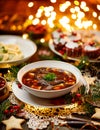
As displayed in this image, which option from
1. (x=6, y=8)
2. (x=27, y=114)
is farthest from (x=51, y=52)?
(x=6, y=8)

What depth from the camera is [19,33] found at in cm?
282

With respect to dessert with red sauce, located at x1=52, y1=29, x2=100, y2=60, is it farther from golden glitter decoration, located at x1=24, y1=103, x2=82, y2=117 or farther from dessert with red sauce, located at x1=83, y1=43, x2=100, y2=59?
golden glitter decoration, located at x1=24, y1=103, x2=82, y2=117

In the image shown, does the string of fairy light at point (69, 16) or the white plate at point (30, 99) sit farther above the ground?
the string of fairy light at point (69, 16)

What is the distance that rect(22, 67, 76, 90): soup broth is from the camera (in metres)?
2.01

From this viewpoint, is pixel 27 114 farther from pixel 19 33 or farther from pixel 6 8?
pixel 6 8

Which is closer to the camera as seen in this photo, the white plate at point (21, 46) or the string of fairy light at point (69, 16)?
the white plate at point (21, 46)

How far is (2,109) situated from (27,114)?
15 centimetres

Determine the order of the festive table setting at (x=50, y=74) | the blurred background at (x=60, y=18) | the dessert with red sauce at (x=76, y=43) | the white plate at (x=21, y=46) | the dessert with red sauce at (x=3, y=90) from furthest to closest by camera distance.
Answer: the blurred background at (x=60, y=18)
the dessert with red sauce at (x=76, y=43)
the white plate at (x=21, y=46)
the dessert with red sauce at (x=3, y=90)
the festive table setting at (x=50, y=74)

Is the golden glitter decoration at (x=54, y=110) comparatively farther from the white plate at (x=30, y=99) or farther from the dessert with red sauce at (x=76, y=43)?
the dessert with red sauce at (x=76, y=43)

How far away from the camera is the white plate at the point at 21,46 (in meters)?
2.34

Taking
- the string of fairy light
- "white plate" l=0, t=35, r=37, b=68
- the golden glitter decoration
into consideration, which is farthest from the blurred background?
the golden glitter decoration

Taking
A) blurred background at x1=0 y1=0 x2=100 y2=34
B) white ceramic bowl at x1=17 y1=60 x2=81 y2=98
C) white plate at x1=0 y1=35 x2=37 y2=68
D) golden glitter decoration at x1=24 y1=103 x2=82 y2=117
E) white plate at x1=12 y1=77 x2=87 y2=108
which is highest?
blurred background at x1=0 y1=0 x2=100 y2=34

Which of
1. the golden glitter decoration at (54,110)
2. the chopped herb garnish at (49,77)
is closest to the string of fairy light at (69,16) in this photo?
the chopped herb garnish at (49,77)

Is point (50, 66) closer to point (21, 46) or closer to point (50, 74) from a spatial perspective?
point (50, 74)
